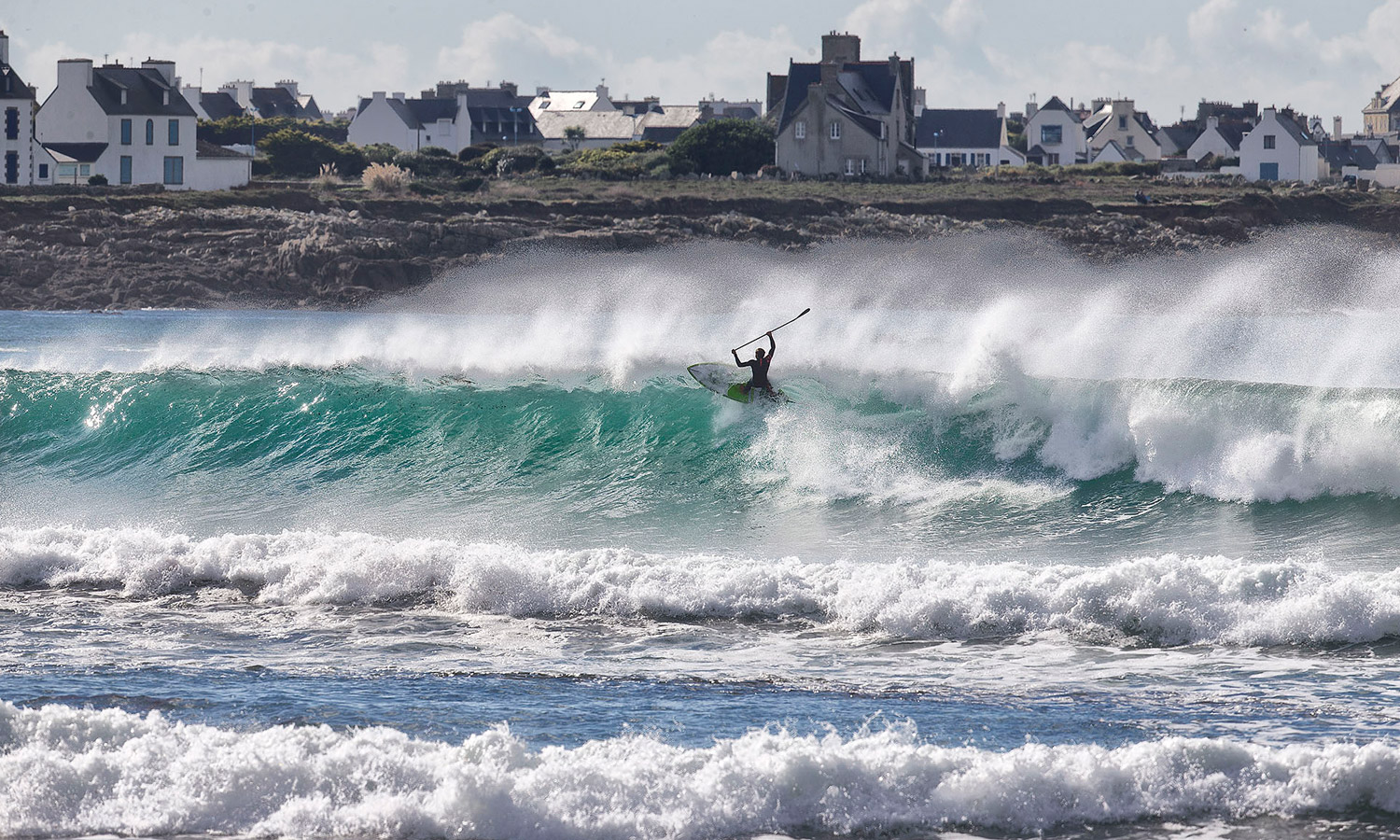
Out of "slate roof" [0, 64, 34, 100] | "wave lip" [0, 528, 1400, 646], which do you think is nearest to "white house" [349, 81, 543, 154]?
"slate roof" [0, 64, 34, 100]

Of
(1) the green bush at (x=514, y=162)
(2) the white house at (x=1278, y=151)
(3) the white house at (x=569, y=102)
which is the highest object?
(3) the white house at (x=569, y=102)

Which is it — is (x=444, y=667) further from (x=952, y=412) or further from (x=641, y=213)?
(x=641, y=213)

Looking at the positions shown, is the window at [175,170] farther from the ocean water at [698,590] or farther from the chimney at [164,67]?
the ocean water at [698,590]

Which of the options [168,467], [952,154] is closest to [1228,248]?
[952,154]

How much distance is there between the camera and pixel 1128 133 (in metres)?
85.2

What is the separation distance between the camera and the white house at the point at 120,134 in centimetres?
5703

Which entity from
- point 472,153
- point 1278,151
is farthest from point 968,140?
point 472,153

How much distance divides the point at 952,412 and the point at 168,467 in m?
8.93

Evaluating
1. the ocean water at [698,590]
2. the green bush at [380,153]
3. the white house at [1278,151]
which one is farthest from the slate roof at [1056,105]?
the ocean water at [698,590]

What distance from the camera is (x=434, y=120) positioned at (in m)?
87.4

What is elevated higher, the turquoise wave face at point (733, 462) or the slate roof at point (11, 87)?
the slate roof at point (11, 87)

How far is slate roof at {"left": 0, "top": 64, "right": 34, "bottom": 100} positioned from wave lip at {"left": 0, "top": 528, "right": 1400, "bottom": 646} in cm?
4881

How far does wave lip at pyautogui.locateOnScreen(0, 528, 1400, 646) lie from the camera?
9.85 meters

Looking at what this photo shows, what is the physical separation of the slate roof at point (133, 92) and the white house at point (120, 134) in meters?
0.04
